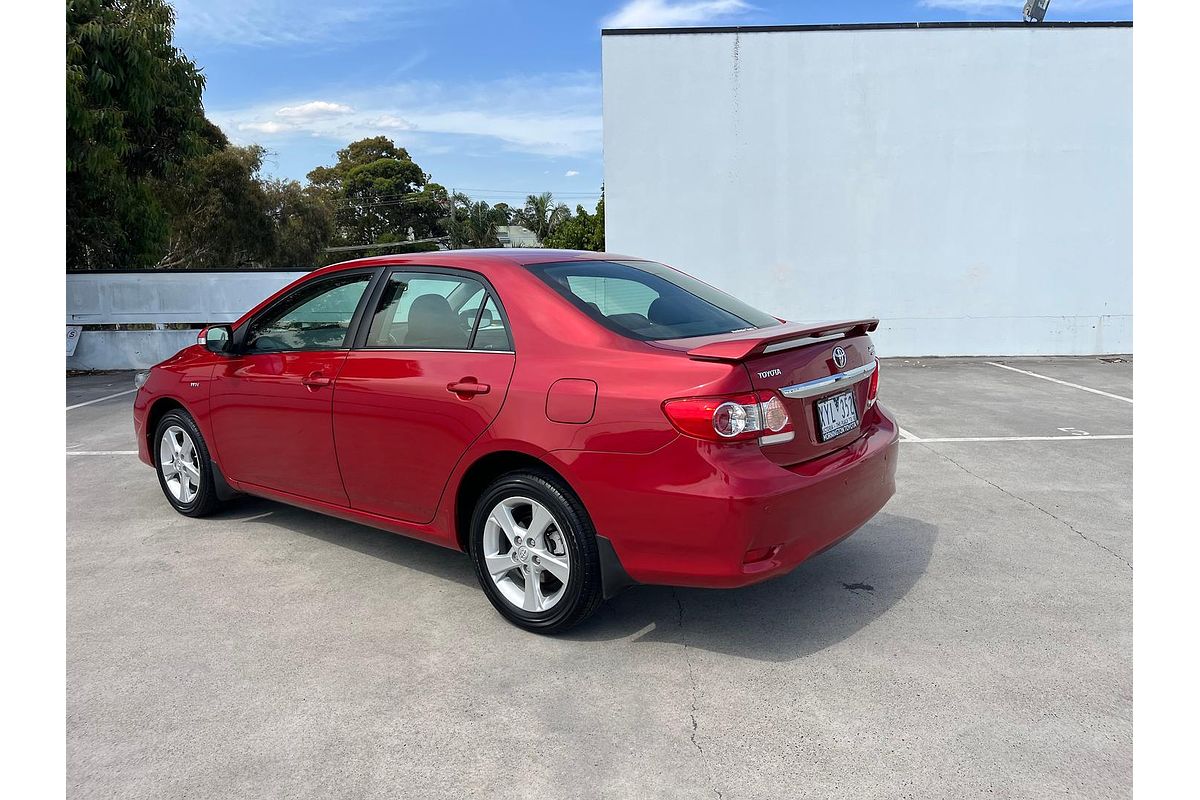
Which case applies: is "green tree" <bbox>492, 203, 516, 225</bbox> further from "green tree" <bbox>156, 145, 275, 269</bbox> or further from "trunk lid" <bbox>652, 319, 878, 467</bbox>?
"trunk lid" <bbox>652, 319, 878, 467</bbox>

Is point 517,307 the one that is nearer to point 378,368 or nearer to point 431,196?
point 378,368

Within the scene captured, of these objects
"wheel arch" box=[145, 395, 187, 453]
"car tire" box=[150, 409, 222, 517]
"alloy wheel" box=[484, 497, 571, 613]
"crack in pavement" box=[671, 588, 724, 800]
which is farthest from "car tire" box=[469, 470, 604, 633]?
"wheel arch" box=[145, 395, 187, 453]

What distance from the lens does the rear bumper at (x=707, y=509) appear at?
119 inches

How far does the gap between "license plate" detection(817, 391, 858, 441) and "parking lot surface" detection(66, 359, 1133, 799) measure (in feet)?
2.81

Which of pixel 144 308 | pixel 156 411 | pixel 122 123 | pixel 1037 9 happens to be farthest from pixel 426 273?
pixel 1037 9

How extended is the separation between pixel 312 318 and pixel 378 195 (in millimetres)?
68827

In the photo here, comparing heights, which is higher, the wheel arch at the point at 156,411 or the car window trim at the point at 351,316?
the car window trim at the point at 351,316

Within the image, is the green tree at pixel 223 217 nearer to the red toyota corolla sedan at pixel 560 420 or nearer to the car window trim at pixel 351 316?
the car window trim at pixel 351 316

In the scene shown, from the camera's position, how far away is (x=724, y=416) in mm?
3027

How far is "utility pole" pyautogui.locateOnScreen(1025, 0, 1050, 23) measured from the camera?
563 inches

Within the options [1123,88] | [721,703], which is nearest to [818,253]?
[1123,88]

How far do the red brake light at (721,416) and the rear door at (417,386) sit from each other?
837mm

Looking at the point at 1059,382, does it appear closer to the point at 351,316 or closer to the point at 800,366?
the point at 800,366

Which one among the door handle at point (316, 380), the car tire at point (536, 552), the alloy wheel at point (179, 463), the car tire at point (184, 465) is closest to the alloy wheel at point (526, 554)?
the car tire at point (536, 552)
